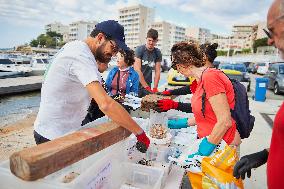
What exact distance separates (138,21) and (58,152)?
535ft

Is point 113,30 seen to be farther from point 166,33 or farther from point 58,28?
point 58,28

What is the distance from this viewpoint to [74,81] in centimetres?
216

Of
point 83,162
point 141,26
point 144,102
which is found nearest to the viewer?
point 83,162

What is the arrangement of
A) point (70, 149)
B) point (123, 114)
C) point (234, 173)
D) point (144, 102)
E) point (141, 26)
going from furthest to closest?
point (141, 26) → point (144, 102) → point (123, 114) → point (234, 173) → point (70, 149)

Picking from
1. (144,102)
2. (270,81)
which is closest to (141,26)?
(270,81)

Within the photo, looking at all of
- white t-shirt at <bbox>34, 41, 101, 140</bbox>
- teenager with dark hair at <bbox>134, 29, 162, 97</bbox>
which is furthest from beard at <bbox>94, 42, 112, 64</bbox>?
teenager with dark hair at <bbox>134, 29, 162, 97</bbox>

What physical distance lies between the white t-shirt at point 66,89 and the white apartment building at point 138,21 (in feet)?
517

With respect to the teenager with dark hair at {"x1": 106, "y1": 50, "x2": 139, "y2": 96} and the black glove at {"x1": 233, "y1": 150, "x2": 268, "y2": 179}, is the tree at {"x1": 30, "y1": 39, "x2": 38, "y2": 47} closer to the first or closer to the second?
the teenager with dark hair at {"x1": 106, "y1": 50, "x2": 139, "y2": 96}

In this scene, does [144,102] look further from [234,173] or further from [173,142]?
[234,173]

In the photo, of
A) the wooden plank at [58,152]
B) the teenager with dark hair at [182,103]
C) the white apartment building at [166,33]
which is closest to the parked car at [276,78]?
the teenager with dark hair at [182,103]

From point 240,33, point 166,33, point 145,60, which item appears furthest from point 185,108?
point 240,33

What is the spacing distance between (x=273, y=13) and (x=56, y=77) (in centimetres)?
152

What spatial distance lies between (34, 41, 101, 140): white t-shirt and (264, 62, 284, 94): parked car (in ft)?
57.0

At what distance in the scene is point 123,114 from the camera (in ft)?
6.16
